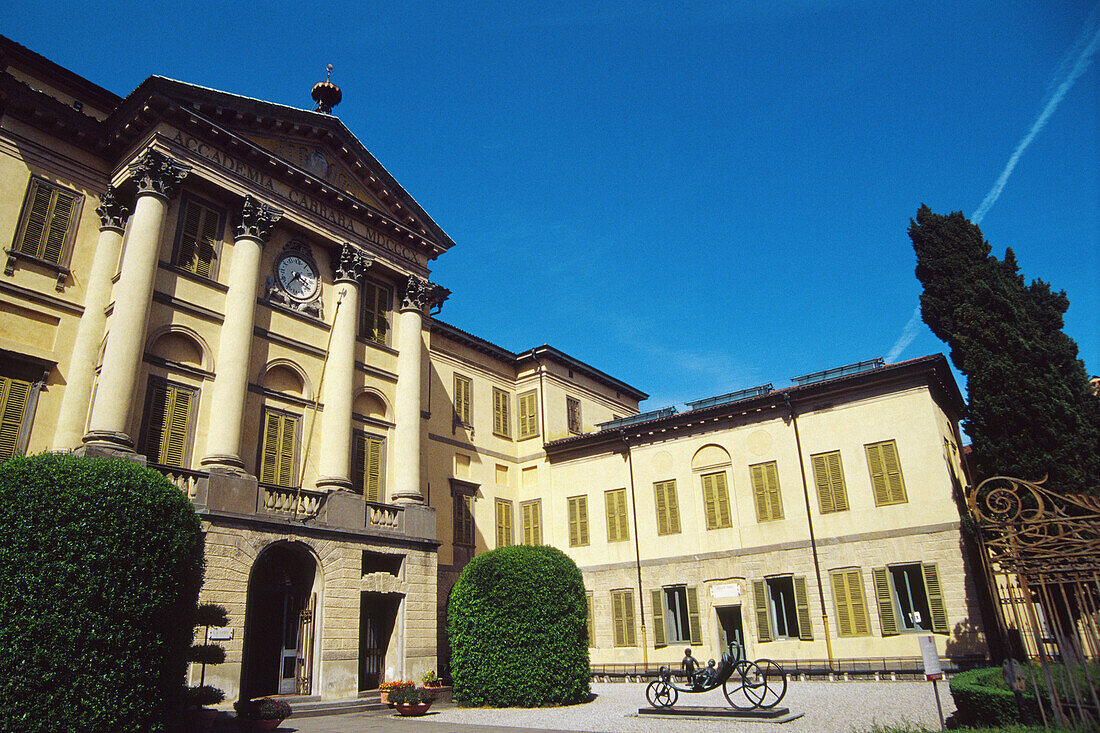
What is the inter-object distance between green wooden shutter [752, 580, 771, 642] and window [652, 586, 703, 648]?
216 cm

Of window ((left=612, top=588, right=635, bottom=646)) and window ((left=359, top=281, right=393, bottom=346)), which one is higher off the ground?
window ((left=359, top=281, right=393, bottom=346))

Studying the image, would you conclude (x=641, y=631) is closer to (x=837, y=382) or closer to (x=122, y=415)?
(x=837, y=382)

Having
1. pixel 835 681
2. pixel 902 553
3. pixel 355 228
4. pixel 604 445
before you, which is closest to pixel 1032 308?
pixel 902 553

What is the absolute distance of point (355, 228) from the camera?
2438 centimetres

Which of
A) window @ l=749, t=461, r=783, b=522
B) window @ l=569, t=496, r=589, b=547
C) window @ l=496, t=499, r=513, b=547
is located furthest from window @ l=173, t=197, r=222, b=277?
window @ l=749, t=461, r=783, b=522

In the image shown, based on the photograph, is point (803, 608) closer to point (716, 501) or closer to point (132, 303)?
point (716, 501)

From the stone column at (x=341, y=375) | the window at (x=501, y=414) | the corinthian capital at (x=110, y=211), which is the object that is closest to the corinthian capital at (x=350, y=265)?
the stone column at (x=341, y=375)

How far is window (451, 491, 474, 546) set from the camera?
27.5 metres

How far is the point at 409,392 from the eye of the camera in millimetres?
24172

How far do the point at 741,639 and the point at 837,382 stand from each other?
955cm

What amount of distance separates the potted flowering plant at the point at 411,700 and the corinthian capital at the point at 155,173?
1436cm

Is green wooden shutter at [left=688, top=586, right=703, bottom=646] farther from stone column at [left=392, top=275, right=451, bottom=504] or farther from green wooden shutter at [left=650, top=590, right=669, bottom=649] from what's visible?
stone column at [left=392, top=275, right=451, bottom=504]

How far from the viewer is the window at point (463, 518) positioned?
2750cm

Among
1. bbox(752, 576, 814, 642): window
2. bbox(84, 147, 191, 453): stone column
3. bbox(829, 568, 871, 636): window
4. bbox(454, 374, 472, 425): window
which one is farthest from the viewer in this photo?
bbox(454, 374, 472, 425): window
